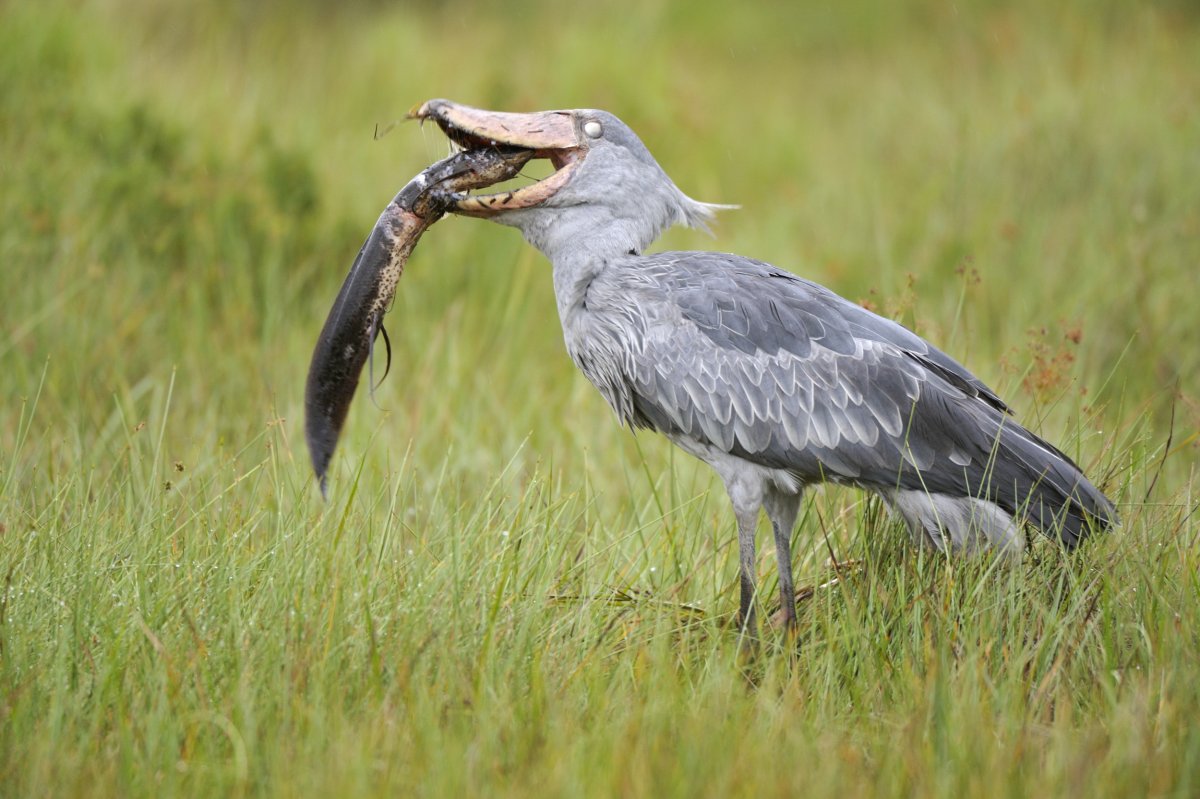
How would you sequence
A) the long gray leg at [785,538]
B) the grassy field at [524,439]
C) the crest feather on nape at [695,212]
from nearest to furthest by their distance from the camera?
the grassy field at [524,439] → the long gray leg at [785,538] → the crest feather on nape at [695,212]

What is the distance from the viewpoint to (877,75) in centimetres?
1098

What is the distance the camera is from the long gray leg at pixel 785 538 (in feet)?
12.5

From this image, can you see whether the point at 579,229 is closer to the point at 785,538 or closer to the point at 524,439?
the point at 524,439

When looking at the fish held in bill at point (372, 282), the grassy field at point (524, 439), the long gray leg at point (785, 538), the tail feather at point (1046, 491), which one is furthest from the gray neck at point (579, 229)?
the tail feather at point (1046, 491)

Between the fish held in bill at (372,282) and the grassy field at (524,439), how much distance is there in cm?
18

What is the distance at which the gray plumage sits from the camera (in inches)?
146

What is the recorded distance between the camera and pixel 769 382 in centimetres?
383

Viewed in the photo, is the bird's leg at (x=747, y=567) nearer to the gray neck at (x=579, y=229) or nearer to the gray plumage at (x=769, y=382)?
the gray plumage at (x=769, y=382)

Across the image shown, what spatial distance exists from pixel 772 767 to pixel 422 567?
3.70ft

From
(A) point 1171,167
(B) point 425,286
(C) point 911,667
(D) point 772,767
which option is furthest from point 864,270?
(D) point 772,767

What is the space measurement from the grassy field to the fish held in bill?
0.18 m

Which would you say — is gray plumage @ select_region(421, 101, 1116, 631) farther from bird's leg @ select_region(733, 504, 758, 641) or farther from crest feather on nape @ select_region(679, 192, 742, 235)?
crest feather on nape @ select_region(679, 192, 742, 235)

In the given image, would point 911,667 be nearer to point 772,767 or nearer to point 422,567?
point 772,767

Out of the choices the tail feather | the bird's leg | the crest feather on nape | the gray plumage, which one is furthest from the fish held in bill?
the tail feather
